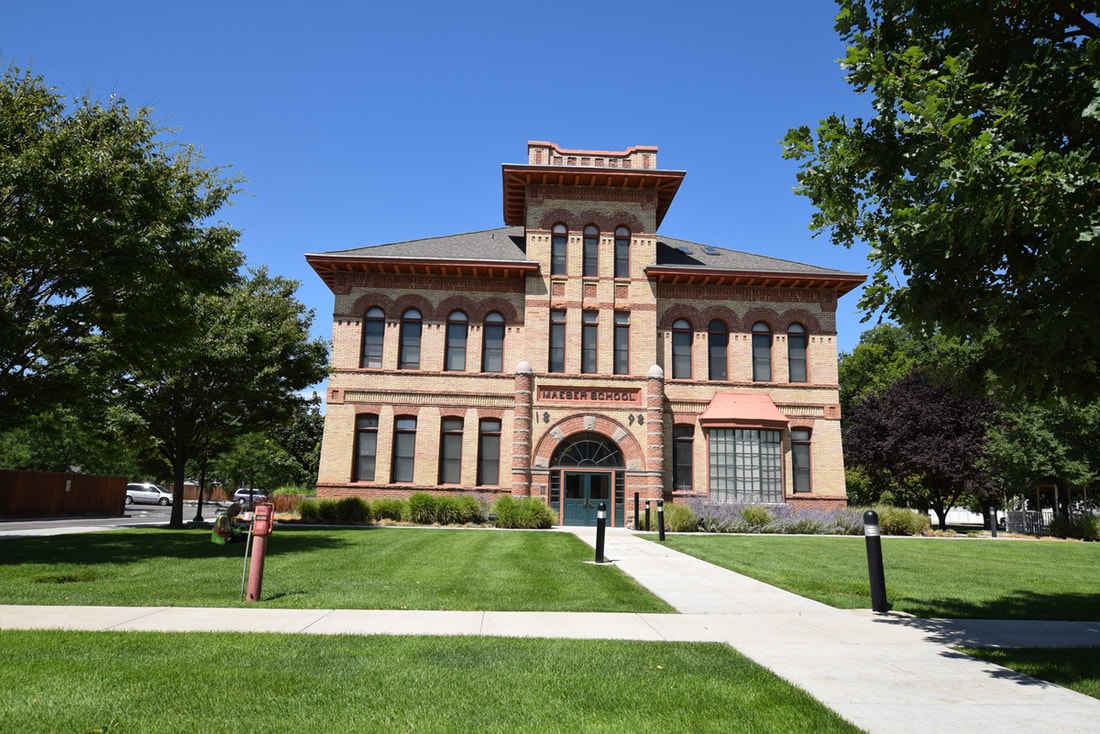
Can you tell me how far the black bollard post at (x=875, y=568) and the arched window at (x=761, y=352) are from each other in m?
21.3

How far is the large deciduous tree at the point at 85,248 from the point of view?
12.6 m

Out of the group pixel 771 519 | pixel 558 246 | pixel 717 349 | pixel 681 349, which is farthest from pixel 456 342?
pixel 771 519

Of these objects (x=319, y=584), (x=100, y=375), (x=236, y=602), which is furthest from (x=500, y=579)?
(x=100, y=375)

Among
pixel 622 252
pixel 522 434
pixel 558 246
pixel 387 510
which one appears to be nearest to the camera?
pixel 387 510

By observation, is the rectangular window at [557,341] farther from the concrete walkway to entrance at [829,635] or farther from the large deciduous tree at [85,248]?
the concrete walkway to entrance at [829,635]

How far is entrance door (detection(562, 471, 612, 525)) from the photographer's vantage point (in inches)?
1107

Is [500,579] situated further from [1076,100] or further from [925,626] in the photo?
[1076,100]

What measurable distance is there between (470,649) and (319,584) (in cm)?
482

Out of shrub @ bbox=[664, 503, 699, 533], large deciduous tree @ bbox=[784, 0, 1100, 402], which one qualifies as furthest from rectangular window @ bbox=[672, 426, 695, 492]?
large deciduous tree @ bbox=[784, 0, 1100, 402]

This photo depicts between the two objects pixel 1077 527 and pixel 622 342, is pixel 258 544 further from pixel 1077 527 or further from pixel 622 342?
pixel 1077 527

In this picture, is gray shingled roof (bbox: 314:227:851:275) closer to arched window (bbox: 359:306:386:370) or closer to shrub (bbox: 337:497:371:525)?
arched window (bbox: 359:306:386:370)

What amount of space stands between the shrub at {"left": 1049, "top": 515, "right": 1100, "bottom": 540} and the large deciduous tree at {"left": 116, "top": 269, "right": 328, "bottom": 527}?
2935 centimetres

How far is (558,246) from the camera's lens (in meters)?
30.1

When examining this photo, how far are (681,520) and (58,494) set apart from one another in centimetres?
2869
